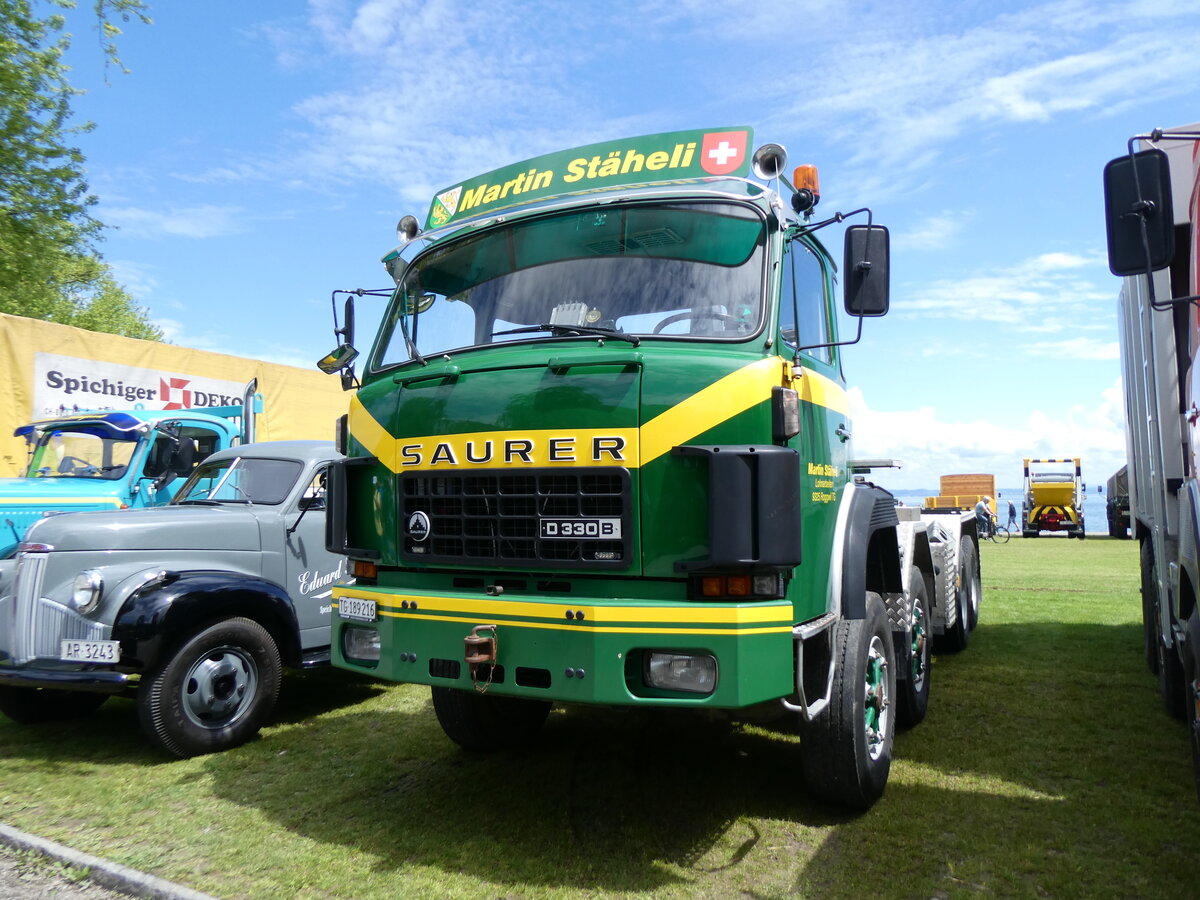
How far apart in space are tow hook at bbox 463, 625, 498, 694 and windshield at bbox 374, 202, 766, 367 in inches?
52.3

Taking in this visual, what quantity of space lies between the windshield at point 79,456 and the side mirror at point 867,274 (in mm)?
6624

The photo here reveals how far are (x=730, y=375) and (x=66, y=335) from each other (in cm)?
1088

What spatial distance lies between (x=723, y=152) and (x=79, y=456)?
692cm

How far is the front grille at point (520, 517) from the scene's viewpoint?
353 centimetres

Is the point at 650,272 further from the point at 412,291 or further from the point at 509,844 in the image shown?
the point at 509,844

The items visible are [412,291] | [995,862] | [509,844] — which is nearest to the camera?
[995,862]

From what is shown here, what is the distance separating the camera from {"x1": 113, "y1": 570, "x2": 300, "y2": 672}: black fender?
16.9ft

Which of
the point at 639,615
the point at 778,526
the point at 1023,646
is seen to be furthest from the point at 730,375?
the point at 1023,646

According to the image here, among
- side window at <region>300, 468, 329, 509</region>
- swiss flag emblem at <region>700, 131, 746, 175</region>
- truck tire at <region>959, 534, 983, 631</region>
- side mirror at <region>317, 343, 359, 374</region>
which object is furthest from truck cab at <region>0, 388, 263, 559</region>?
truck tire at <region>959, 534, 983, 631</region>

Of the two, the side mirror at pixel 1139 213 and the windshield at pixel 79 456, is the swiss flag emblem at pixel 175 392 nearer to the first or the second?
the windshield at pixel 79 456

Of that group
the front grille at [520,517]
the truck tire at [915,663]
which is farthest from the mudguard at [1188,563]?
the front grille at [520,517]

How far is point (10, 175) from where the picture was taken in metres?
12.5

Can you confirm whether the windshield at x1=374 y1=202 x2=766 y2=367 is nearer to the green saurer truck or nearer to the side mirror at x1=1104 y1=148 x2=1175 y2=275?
the green saurer truck

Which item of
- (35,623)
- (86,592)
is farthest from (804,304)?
(35,623)
